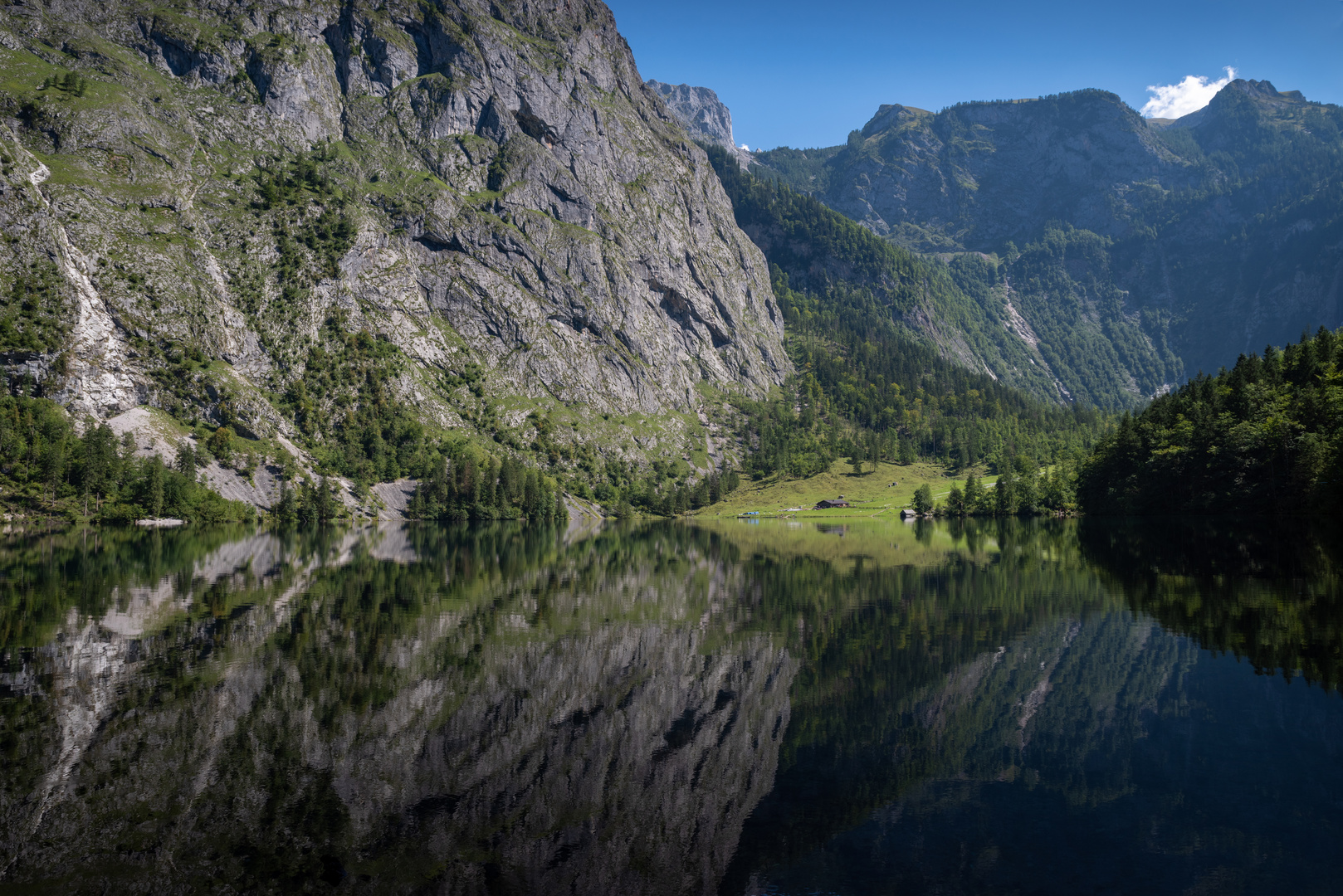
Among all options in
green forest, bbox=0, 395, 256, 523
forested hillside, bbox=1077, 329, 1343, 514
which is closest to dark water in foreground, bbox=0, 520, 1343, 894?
forested hillside, bbox=1077, 329, 1343, 514

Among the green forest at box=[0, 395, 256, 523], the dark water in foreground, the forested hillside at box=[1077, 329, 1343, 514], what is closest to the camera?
the dark water in foreground

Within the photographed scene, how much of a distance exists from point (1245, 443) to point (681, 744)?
3688 inches

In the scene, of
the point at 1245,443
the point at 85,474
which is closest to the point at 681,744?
the point at 1245,443

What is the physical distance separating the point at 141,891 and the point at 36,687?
1606 centimetres

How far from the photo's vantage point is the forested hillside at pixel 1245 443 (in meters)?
78.1

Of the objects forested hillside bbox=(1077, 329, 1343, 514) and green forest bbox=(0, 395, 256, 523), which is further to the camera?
green forest bbox=(0, 395, 256, 523)

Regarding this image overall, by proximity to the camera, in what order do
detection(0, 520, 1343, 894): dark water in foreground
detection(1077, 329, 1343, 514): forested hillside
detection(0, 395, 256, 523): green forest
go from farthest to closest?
1. detection(0, 395, 256, 523): green forest
2. detection(1077, 329, 1343, 514): forested hillside
3. detection(0, 520, 1343, 894): dark water in foreground

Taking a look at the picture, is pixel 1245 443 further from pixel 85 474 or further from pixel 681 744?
A: pixel 85 474

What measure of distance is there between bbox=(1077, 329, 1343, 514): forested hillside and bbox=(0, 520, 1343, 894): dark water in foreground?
42.3m

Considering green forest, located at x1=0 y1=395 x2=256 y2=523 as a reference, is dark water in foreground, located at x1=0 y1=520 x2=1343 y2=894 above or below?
below

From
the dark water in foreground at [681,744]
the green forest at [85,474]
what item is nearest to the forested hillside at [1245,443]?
the dark water in foreground at [681,744]

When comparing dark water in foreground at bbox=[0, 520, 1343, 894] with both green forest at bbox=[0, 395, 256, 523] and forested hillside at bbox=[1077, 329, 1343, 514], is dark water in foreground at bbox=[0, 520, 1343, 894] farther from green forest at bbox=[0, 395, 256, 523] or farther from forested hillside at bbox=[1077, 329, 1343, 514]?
green forest at bbox=[0, 395, 256, 523]

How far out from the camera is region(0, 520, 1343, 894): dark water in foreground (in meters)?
14.1

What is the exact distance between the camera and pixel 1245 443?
87312 millimetres
